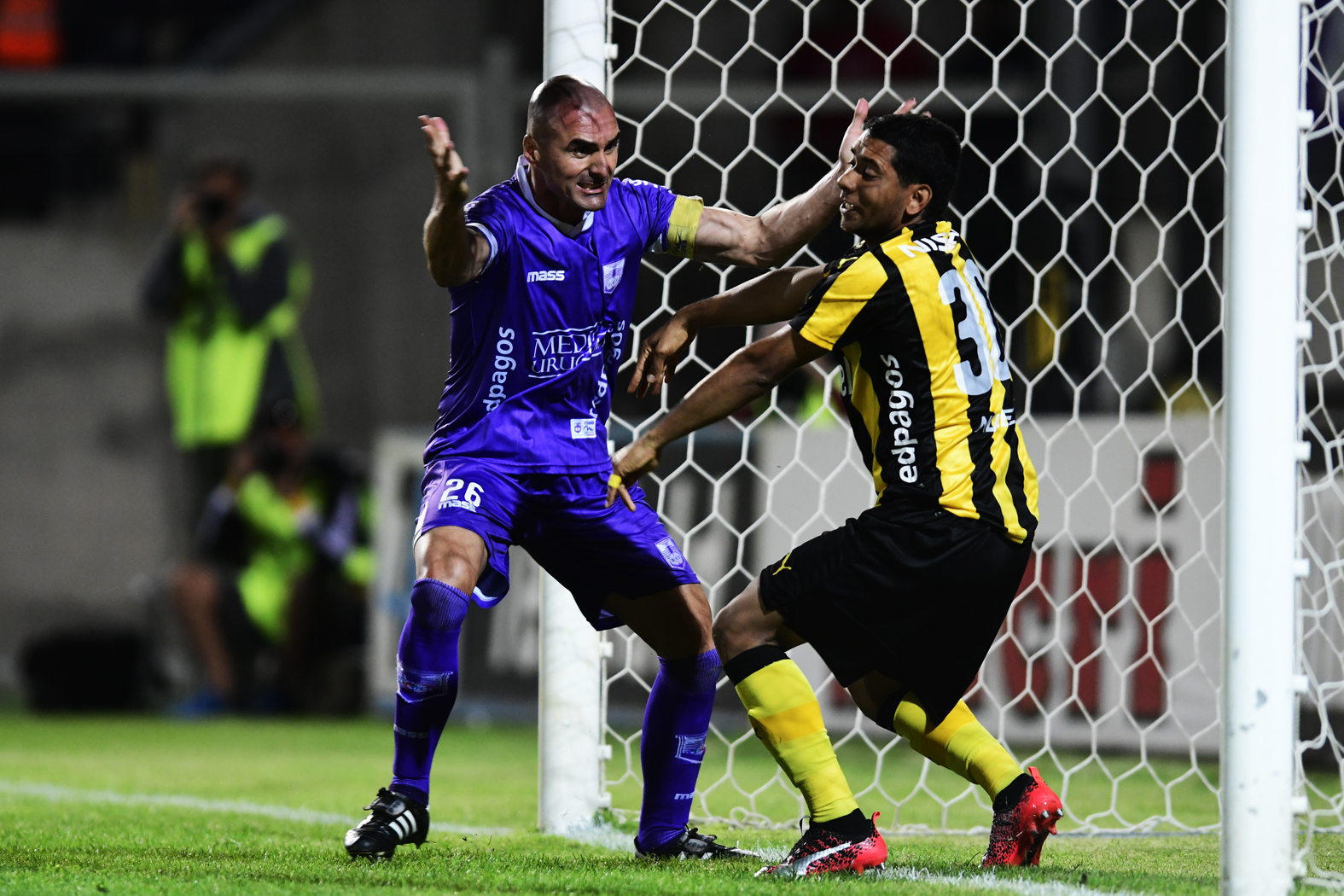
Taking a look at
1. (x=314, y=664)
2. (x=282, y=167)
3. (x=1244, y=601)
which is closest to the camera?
(x=1244, y=601)

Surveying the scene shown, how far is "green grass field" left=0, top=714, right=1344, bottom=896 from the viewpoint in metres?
3.05

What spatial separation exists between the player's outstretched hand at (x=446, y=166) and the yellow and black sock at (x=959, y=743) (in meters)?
1.36

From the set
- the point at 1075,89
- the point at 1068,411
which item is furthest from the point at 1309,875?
the point at 1075,89

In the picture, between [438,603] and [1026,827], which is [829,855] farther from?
[438,603]

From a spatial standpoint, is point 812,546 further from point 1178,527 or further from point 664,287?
point 1178,527

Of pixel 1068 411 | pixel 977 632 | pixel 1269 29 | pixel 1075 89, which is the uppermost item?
pixel 1075 89

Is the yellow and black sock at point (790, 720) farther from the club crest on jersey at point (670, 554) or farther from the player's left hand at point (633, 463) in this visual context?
the player's left hand at point (633, 463)

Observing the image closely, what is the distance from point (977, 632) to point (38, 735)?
17.3 feet

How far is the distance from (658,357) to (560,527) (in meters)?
0.42

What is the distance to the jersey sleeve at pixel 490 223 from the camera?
10.9ft

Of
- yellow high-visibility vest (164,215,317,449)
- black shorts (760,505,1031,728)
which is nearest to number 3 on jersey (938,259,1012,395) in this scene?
black shorts (760,505,1031,728)

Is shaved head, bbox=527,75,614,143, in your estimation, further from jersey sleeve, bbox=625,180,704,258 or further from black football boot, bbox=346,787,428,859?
black football boot, bbox=346,787,428,859

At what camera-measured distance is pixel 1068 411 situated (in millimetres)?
6641

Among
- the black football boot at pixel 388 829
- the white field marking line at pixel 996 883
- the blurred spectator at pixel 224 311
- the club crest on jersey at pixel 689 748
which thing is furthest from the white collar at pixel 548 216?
the blurred spectator at pixel 224 311
